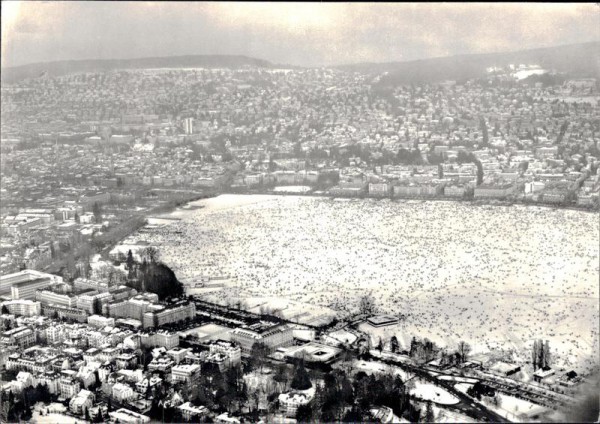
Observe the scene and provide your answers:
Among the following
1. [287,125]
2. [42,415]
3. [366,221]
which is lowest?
Result: [42,415]

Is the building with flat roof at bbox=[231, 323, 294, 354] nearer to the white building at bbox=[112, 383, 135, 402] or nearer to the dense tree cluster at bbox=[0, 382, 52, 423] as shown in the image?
the white building at bbox=[112, 383, 135, 402]

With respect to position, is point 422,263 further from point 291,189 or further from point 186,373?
point 291,189

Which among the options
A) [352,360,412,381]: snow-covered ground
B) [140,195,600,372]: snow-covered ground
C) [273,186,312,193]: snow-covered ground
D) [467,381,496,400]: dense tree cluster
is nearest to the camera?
[467,381,496,400]: dense tree cluster

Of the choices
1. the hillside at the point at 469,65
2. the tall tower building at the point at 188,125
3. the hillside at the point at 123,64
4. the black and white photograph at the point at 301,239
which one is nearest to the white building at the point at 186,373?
the black and white photograph at the point at 301,239

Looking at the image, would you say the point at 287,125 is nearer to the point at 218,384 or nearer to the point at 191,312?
the point at 191,312

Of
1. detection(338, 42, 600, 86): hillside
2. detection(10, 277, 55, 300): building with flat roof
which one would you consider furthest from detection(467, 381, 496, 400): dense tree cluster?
detection(338, 42, 600, 86): hillside

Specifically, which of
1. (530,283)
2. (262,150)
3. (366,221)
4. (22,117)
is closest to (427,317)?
(530,283)

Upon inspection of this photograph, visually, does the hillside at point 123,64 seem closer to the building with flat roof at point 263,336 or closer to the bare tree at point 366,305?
the bare tree at point 366,305
